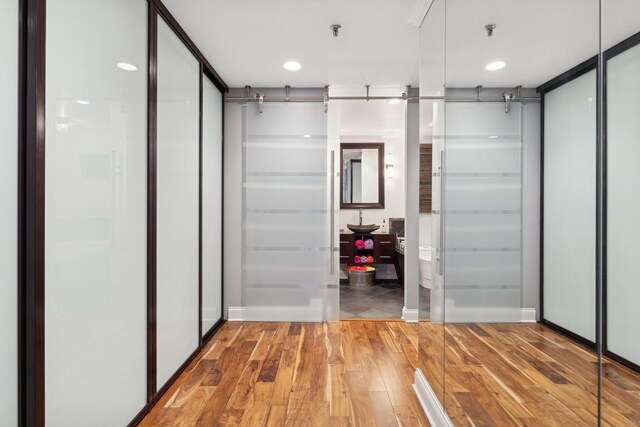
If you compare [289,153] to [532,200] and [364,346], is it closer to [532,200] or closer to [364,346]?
[364,346]

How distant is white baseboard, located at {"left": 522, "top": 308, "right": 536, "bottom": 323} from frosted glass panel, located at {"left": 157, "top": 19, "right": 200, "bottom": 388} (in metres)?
2.13

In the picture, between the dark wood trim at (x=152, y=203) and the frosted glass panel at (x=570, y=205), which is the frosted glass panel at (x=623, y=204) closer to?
the frosted glass panel at (x=570, y=205)

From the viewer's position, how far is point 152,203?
88.4 inches

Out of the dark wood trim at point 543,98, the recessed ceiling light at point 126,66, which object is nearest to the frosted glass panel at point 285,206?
the recessed ceiling light at point 126,66

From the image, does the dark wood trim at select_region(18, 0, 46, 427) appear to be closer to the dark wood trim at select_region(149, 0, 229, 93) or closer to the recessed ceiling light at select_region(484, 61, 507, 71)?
the dark wood trim at select_region(149, 0, 229, 93)

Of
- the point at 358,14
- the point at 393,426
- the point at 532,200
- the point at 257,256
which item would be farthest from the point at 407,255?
the point at 532,200

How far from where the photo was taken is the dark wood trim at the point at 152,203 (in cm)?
221

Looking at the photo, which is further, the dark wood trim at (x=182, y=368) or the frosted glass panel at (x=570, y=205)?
the dark wood trim at (x=182, y=368)

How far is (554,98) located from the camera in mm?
942

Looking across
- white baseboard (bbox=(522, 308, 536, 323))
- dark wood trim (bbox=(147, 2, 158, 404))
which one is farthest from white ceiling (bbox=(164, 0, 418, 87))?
white baseboard (bbox=(522, 308, 536, 323))

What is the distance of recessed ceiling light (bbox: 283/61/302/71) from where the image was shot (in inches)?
133

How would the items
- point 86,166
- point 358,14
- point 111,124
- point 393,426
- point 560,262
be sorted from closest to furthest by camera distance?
point 560,262, point 86,166, point 111,124, point 393,426, point 358,14

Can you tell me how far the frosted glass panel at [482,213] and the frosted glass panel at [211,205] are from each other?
91.3 inches

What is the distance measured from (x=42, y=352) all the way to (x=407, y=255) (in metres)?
3.46
